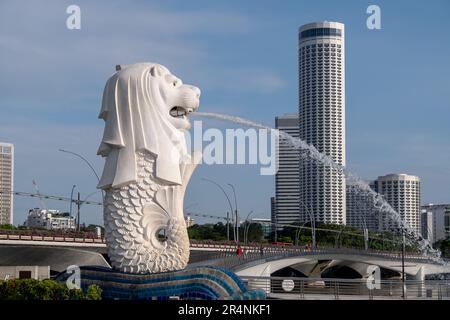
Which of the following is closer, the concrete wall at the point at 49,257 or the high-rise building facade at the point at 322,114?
the concrete wall at the point at 49,257

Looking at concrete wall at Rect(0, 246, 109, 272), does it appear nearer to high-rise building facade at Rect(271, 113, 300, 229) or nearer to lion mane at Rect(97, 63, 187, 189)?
lion mane at Rect(97, 63, 187, 189)

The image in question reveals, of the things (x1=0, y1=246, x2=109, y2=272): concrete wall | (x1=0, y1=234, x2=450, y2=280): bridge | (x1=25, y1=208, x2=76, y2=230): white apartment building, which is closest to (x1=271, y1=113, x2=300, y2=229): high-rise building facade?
(x1=0, y1=234, x2=450, y2=280): bridge

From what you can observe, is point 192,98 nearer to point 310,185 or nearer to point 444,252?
point 444,252

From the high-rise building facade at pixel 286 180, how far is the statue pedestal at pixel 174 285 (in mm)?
73975

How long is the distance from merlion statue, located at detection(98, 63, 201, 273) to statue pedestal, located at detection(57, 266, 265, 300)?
42cm

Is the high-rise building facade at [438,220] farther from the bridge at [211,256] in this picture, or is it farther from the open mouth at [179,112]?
the open mouth at [179,112]

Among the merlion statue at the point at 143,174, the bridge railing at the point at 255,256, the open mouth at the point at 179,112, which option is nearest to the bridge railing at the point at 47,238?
the bridge railing at the point at 255,256

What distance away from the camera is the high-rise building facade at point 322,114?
114625mm

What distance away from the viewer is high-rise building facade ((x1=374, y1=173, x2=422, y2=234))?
357 feet

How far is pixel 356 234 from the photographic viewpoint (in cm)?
10225

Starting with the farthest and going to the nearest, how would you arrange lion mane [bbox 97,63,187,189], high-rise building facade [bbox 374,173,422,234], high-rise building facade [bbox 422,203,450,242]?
high-rise building facade [bbox 422,203,450,242] → high-rise building facade [bbox 374,173,422,234] → lion mane [bbox 97,63,187,189]

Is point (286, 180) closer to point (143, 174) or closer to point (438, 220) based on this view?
point (438, 220)

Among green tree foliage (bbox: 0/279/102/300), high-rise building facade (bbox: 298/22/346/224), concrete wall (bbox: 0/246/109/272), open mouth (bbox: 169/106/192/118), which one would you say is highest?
high-rise building facade (bbox: 298/22/346/224)
